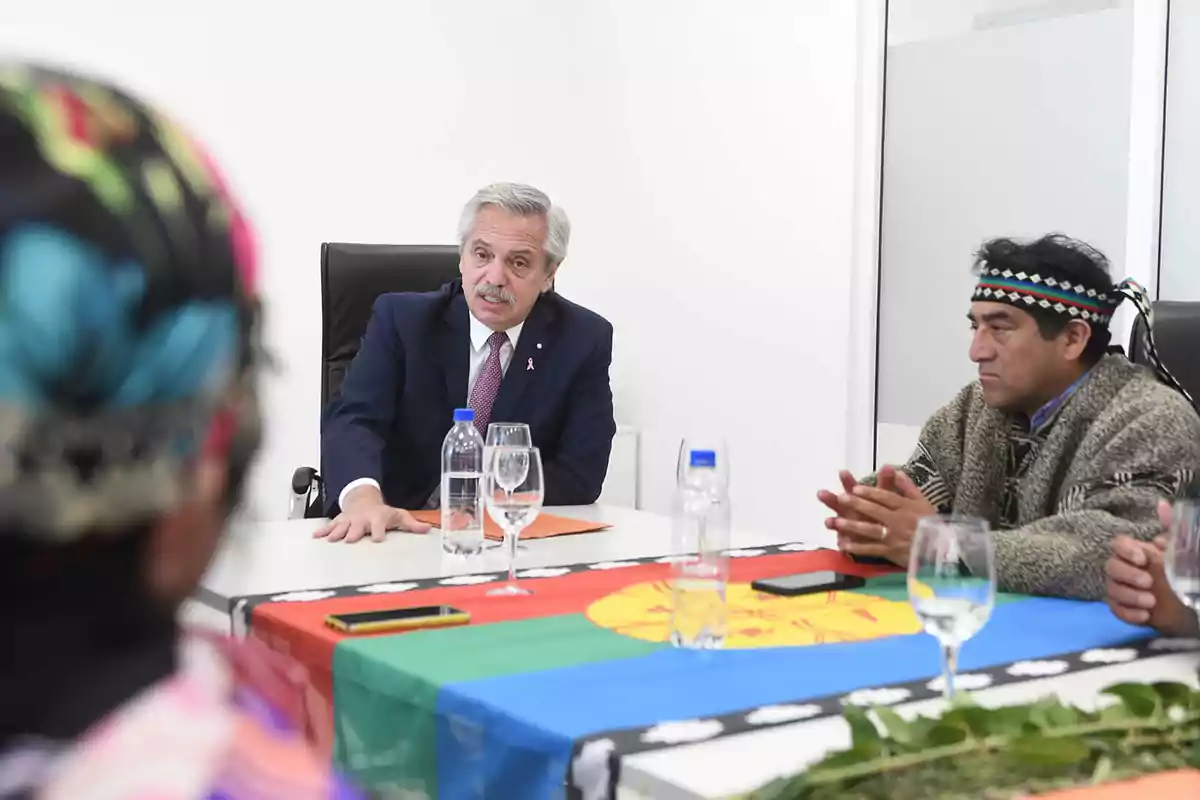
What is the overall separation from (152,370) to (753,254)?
4.03m

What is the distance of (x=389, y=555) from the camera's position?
6.94 ft

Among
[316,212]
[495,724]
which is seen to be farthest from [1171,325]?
[316,212]

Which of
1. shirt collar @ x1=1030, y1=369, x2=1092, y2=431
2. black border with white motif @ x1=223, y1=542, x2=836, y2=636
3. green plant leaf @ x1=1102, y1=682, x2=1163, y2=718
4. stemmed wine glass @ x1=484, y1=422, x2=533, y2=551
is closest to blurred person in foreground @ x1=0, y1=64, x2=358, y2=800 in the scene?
green plant leaf @ x1=1102, y1=682, x2=1163, y2=718

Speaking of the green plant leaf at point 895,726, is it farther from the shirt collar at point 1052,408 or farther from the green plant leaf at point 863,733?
the shirt collar at point 1052,408

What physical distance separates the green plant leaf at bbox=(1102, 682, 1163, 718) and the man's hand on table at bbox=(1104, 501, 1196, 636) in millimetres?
483

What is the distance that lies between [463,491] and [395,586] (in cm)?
38

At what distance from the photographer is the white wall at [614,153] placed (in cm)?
406

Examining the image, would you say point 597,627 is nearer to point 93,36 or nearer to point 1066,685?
point 1066,685

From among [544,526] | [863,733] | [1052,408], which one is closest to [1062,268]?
[1052,408]

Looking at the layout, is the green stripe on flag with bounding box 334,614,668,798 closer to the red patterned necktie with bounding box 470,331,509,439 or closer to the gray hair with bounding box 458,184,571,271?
the red patterned necktie with bounding box 470,331,509,439

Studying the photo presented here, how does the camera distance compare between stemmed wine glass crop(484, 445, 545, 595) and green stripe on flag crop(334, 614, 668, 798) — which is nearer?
green stripe on flag crop(334, 614, 668, 798)

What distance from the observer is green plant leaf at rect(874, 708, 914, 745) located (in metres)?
1.01

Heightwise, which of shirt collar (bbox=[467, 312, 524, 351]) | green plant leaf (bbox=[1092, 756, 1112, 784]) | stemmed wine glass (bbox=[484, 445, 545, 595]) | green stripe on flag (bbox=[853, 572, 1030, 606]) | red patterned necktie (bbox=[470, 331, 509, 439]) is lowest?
green stripe on flag (bbox=[853, 572, 1030, 606])

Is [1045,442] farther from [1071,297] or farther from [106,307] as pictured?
[106,307]
